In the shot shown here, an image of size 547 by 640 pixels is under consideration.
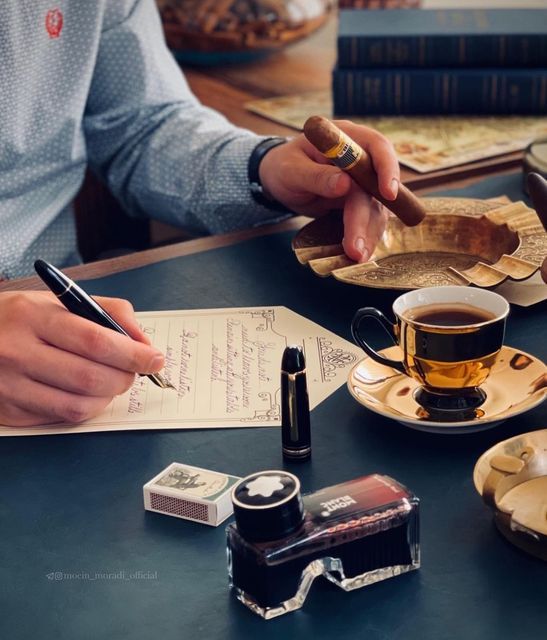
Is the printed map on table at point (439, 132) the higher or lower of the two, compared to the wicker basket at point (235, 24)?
lower

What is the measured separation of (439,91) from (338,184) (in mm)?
661

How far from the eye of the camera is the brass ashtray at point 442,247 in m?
1.06

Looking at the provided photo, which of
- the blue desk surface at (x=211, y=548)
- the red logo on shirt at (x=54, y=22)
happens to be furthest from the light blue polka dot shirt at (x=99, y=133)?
the blue desk surface at (x=211, y=548)

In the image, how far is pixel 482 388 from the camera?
84 cm

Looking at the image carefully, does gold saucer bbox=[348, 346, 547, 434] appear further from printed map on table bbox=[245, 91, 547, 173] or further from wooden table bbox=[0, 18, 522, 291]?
printed map on table bbox=[245, 91, 547, 173]

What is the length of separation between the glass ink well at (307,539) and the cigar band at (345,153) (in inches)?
19.0

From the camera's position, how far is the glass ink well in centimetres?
63

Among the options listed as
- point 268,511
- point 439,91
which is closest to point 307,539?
point 268,511

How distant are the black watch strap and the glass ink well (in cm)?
71

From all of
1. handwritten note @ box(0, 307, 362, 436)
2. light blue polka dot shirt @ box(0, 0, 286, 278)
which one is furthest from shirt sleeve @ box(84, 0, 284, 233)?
handwritten note @ box(0, 307, 362, 436)

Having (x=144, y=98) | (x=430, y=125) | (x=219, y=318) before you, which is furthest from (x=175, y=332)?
(x=430, y=125)

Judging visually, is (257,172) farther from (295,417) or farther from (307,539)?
(307,539)

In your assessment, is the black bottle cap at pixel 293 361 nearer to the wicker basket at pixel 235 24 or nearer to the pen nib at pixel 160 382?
the pen nib at pixel 160 382

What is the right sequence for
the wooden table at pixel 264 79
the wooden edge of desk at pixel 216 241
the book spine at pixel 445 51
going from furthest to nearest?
1. the wooden table at pixel 264 79
2. the book spine at pixel 445 51
3. the wooden edge of desk at pixel 216 241
